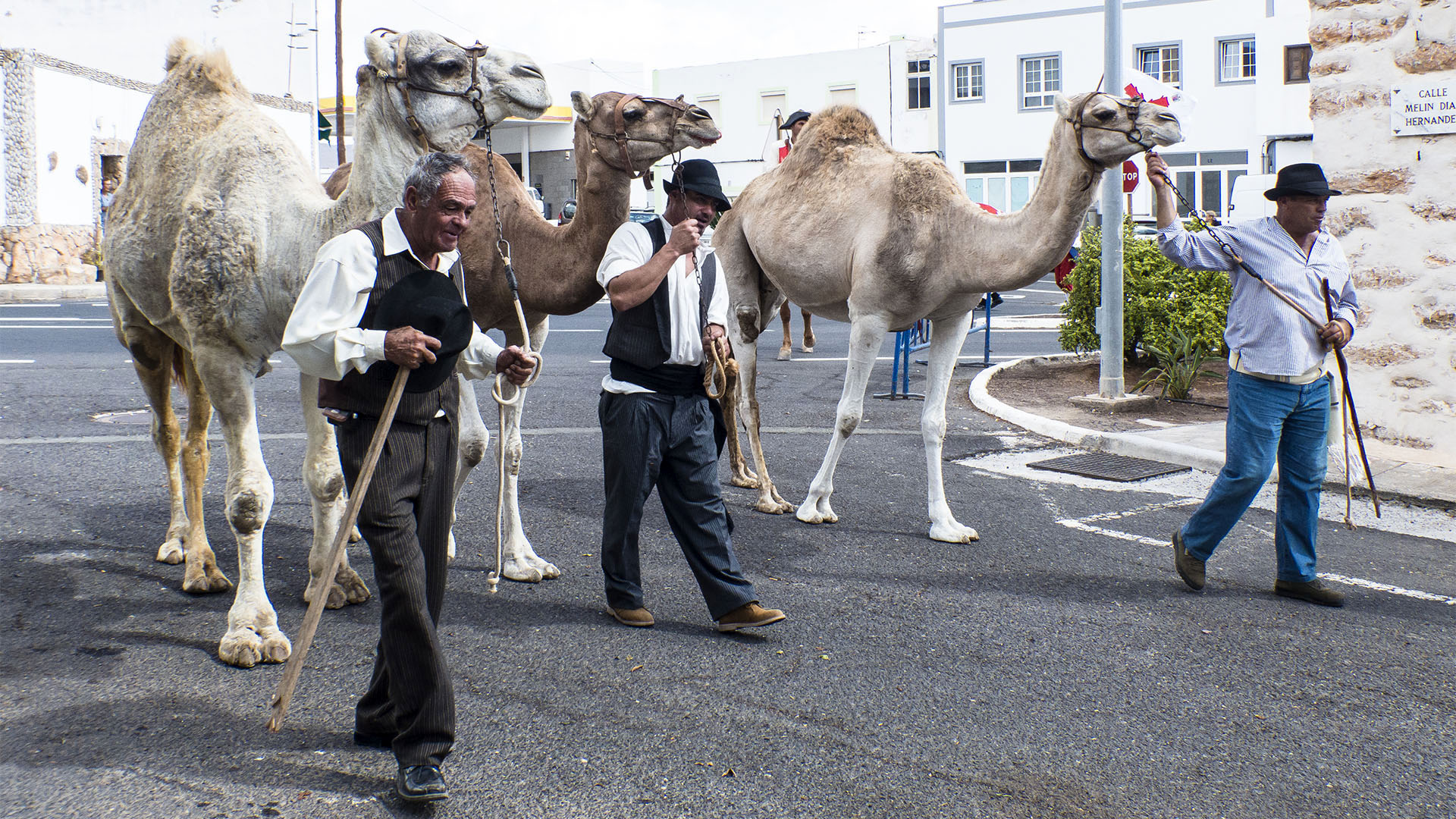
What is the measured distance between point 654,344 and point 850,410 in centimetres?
248

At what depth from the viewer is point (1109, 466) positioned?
352 inches

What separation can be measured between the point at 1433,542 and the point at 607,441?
16.0 ft

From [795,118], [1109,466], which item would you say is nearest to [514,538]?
[1109,466]

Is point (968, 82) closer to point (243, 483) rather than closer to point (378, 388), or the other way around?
point (243, 483)

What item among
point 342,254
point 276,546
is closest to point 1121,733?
point 342,254

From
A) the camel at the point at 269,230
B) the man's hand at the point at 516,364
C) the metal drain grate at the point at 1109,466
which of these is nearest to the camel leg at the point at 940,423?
the metal drain grate at the point at 1109,466

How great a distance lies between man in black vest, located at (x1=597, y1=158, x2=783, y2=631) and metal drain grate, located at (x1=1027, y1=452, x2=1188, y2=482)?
13.8 ft

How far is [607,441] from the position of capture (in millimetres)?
5312

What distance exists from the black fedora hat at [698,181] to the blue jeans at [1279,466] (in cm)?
275

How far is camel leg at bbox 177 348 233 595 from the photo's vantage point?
5.79 m

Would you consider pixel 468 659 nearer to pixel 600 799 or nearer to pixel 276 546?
pixel 600 799

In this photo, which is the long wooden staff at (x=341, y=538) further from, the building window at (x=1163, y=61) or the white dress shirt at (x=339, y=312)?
the building window at (x=1163, y=61)

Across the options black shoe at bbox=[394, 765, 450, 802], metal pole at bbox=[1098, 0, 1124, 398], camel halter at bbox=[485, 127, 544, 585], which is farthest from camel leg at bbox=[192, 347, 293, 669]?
metal pole at bbox=[1098, 0, 1124, 398]

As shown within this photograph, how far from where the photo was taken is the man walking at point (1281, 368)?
227 inches
